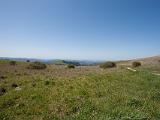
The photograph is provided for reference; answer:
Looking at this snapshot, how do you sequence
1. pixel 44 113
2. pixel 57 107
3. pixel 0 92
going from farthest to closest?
pixel 0 92, pixel 57 107, pixel 44 113

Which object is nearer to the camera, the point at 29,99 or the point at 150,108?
the point at 150,108

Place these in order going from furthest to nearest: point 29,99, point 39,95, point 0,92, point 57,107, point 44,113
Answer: point 0,92
point 39,95
point 29,99
point 57,107
point 44,113

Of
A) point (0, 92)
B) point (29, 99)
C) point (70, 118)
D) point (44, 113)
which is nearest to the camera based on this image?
point (70, 118)

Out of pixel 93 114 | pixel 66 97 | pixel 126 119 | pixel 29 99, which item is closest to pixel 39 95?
pixel 29 99

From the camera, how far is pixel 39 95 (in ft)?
59.5

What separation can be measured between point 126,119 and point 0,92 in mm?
13360

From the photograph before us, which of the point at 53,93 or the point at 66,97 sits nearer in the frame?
the point at 66,97

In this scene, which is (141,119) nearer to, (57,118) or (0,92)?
(57,118)

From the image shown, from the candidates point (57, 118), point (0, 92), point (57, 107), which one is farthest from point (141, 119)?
point (0, 92)

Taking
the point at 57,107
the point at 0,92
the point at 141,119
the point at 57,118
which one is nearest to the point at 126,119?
the point at 141,119

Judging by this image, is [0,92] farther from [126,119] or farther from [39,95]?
[126,119]

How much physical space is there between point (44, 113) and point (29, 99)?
4.04 metres

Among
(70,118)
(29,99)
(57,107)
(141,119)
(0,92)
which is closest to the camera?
(141,119)

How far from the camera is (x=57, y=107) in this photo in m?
14.5
